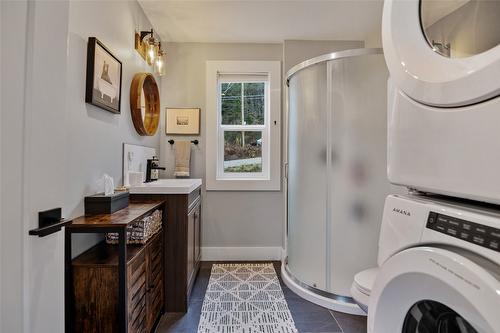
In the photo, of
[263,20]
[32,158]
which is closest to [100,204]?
[32,158]

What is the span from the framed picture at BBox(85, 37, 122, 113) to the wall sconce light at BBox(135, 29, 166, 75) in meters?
0.48

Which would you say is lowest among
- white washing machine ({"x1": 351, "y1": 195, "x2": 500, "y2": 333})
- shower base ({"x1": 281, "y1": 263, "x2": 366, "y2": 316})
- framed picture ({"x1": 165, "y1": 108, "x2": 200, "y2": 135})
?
shower base ({"x1": 281, "y1": 263, "x2": 366, "y2": 316})

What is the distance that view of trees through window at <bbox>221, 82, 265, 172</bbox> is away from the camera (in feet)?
10.5

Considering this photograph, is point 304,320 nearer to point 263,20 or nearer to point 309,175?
point 309,175

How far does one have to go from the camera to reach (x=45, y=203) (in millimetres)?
812

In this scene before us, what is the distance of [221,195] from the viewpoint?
313cm

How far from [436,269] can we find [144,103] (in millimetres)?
2566

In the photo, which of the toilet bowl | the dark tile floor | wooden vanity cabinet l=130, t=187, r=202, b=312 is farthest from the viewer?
wooden vanity cabinet l=130, t=187, r=202, b=312

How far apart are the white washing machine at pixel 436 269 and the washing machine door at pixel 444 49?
25cm

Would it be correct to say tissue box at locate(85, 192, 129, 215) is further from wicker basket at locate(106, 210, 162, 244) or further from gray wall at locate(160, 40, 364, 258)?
gray wall at locate(160, 40, 364, 258)

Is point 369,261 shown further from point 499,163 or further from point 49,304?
point 49,304

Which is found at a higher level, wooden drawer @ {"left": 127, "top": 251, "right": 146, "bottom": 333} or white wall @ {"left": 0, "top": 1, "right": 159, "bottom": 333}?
white wall @ {"left": 0, "top": 1, "right": 159, "bottom": 333}

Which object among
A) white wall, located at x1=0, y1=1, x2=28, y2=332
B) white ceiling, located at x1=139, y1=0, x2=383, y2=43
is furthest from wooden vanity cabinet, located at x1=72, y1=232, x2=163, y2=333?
white ceiling, located at x1=139, y1=0, x2=383, y2=43

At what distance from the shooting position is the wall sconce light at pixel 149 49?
2.34 metres
